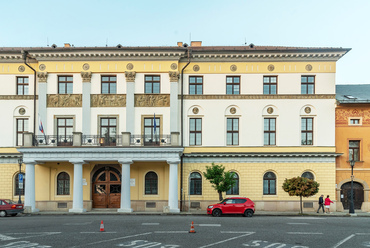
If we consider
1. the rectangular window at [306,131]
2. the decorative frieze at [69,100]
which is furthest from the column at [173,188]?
the rectangular window at [306,131]

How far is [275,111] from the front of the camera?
34.4 metres

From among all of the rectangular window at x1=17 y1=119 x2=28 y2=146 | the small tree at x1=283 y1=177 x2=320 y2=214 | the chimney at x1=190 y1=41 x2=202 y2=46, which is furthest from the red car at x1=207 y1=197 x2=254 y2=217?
the chimney at x1=190 y1=41 x2=202 y2=46

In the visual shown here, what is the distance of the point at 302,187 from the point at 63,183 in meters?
18.9

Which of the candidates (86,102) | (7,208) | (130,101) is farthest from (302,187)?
(7,208)

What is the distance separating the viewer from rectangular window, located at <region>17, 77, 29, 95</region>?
114 feet

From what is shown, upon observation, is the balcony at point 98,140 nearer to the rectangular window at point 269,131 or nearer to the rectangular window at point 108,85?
the rectangular window at point 108,85

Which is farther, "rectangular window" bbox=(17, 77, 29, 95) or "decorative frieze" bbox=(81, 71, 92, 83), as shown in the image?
"rectangular window" bbox=(17, 77, 29, 95)

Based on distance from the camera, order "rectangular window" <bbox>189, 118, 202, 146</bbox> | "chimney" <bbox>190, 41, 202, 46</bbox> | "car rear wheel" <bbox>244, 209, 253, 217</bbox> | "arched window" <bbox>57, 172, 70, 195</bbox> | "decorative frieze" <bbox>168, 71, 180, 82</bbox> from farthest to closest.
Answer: "chimney" <bbox>190, 41, 202, 46</bbox>, "rectangular window" <bbox>189, 118, 202, 146</bbox>, "arched window" <bbox>57, 172, 70, 195</bbox>, "decorative frieze" <bbox>168, 71, 180, 82</bbox>, "car rear wheel" <bbox>244, 209, 253, 217</bbox>

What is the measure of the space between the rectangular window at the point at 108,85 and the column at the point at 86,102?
1115 mm

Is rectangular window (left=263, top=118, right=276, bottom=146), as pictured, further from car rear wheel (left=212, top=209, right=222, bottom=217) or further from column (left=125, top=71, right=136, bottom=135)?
column (left=125, top=71, right=136, bottom=135)

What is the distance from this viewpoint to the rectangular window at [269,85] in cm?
3466

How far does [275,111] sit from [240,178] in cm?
618

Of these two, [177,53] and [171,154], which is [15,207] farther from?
[177,53]

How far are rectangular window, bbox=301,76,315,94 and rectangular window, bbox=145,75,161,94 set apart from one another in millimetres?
11850
